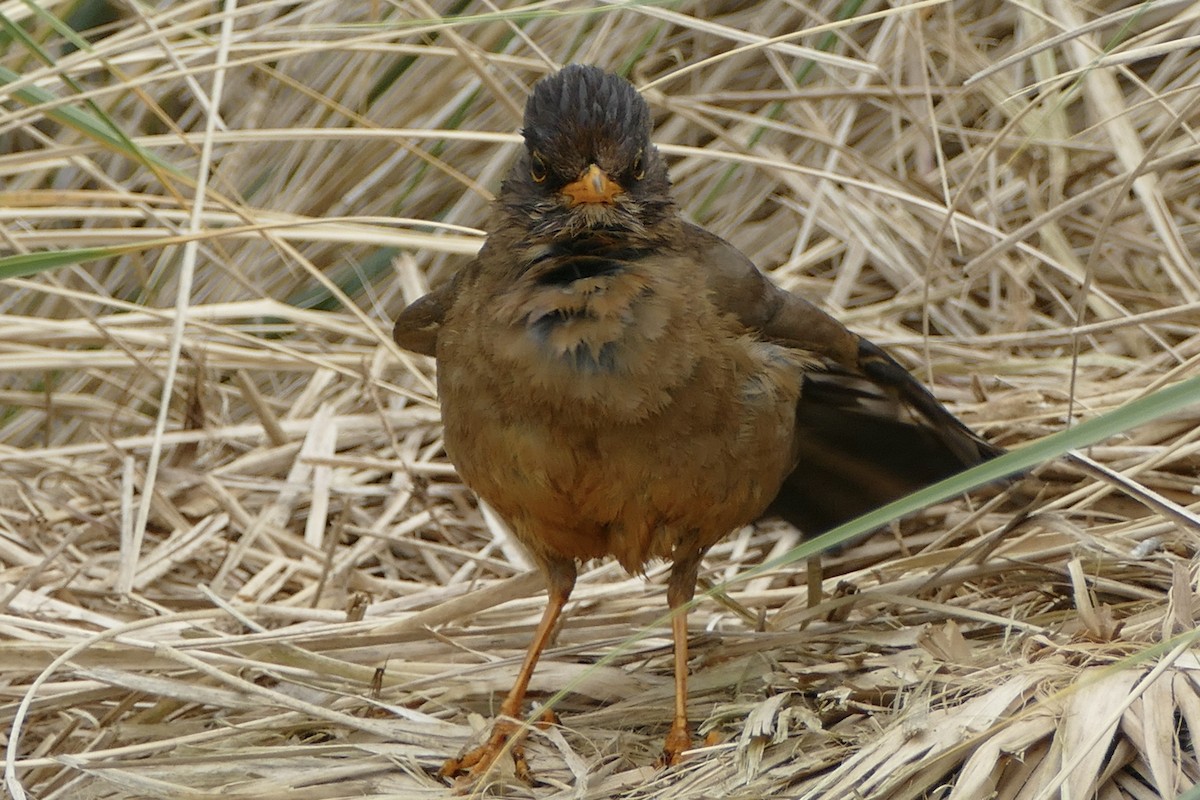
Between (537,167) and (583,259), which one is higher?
(537,167)

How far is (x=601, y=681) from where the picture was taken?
2.88 metres

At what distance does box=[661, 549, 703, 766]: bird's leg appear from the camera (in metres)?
2.54

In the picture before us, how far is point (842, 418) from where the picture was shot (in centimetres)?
310

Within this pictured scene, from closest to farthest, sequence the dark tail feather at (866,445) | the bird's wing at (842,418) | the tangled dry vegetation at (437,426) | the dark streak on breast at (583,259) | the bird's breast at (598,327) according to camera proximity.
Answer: the tangled dry vegetation at (437,426), the bird's breast at (598,327), the dark streak on breast at (583,259), the bird's wing at (842,418), the dark tail feather at (866,445)

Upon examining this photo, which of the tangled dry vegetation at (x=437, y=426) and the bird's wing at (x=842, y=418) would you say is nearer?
the tangled dry vegetation at (x=437, y=426)

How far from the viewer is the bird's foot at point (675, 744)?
246 centimetres

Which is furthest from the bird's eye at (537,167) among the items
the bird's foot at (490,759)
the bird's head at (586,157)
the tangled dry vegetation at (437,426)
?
the bird's foot at (490,759)

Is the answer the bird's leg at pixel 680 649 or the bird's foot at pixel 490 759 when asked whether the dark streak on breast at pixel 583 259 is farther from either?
the bird's foot at pixel 490 759

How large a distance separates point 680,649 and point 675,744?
0.77ft

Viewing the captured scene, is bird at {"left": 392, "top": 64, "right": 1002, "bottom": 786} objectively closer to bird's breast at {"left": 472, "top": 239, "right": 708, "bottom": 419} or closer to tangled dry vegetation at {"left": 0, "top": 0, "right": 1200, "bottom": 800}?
bird's breast at {"left": 472, "top": 239, "right": 708, "bottom": 419}

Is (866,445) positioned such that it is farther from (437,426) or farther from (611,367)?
(437,426)

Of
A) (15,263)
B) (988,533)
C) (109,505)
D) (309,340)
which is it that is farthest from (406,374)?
(15,263)

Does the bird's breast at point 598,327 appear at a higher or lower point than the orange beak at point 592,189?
lower

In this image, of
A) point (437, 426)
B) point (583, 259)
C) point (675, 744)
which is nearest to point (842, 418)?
point (583, 259)
